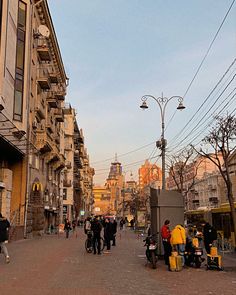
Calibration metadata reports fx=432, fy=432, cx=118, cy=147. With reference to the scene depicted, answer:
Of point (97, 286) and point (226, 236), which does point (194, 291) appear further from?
point (226, 236)

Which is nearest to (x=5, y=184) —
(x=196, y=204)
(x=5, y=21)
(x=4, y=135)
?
(x=4, y=135)

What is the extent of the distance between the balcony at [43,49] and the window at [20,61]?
23.9ft

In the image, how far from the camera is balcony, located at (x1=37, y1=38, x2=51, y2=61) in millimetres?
38531

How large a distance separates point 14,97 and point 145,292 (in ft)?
71.8

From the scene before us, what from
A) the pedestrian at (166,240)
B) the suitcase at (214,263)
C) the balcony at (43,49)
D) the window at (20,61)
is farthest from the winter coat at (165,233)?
the balcony at (43,49)

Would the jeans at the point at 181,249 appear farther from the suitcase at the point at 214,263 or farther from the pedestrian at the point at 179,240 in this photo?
the suitcase at the point at 214,263

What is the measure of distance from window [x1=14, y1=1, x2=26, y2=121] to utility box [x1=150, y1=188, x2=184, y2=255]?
1509 cm

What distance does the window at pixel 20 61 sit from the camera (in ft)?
97.7

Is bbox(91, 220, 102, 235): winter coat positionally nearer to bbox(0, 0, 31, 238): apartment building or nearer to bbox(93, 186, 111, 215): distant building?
bbox(0, 0, 31, 238): apartment building

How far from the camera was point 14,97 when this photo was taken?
2925 centimetres

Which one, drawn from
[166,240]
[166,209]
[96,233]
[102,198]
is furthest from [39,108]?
[102,198]

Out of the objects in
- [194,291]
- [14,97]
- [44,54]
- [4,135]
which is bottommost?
[194,291]

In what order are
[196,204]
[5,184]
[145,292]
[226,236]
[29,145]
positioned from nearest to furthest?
1. [145,292]
2. [226,236]
3. [5,184]
4. [29,145]
5. [196,204]

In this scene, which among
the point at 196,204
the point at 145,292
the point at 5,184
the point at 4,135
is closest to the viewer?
the point at 145,292
